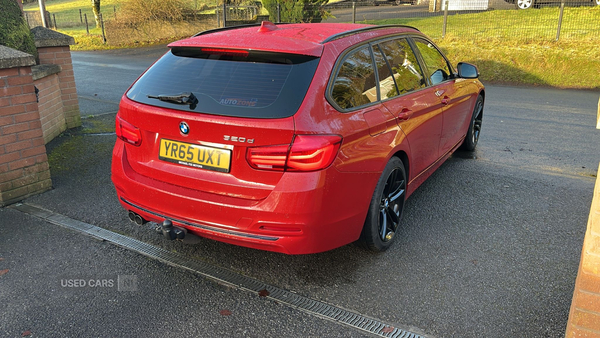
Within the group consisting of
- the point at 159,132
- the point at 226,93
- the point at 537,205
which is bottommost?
the point at 537,205

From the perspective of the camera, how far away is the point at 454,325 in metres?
2.87

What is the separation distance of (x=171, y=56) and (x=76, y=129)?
14.5ft

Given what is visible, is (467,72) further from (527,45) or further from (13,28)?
(527,45)

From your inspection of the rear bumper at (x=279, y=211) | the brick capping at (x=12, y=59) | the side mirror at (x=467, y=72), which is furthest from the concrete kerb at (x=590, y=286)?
the brick capping at (x=12, y=59)

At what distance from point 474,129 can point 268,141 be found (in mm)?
4276

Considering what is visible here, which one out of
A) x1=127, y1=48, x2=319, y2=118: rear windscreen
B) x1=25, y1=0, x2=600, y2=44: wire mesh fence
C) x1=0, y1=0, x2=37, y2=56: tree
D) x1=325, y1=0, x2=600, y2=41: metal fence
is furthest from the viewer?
x1=25, y1=0, x2=600, y2=44: wire mesh fence

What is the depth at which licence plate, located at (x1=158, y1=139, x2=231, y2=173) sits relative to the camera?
2.94m

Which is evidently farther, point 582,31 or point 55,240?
point 582,31

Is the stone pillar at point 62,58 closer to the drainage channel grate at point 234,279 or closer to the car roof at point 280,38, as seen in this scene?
the drainage channel grate at point 234,279

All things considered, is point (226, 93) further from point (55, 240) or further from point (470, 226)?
point (470, 226)

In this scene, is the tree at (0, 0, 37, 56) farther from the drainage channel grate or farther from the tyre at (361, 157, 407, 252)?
the tyre at (361, 157, 407, 252)

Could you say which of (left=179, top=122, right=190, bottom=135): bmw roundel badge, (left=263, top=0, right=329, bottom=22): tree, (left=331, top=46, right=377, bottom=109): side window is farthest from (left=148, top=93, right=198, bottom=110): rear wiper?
(left=263, top=0, right=329, bottom=22): tree

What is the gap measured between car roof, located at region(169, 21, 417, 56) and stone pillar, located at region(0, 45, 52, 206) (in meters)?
1.90

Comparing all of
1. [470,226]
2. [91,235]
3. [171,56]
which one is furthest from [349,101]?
[91,235]
